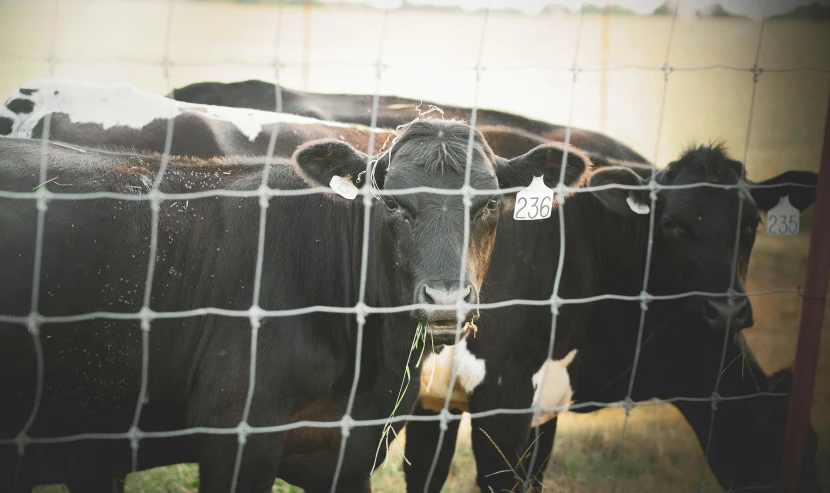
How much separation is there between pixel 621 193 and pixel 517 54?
9.89 metres

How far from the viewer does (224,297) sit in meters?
3.04

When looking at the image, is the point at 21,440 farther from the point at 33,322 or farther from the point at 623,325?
the point at 623,325

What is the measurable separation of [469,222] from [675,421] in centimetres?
387

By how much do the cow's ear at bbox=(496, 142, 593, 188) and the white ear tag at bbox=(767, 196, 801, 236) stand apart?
4.26 ft

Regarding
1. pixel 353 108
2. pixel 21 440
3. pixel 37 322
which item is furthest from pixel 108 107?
pixel 21 440

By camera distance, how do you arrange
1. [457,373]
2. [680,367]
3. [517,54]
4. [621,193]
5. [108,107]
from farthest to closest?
[517,54], [108,107], [680,367], [621,193], [457,373]

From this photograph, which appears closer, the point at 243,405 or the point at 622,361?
the point at 243,405

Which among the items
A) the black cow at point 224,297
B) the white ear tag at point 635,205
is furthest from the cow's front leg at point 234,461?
the white ear tag at point 635,205

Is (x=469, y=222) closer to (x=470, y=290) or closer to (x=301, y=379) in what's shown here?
(x=470, y=290)

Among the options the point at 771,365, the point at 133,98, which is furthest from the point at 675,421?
the point at 133,98

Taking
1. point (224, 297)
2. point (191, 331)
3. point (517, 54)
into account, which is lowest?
point (191, 331)

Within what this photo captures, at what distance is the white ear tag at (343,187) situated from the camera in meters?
3.16

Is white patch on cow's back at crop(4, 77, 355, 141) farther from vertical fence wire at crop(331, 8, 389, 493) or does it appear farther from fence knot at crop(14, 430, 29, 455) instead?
fence knot at crop(14, 430, 29, 455)

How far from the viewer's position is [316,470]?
335cm
